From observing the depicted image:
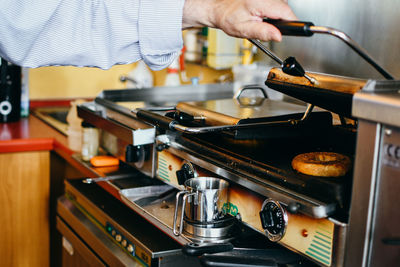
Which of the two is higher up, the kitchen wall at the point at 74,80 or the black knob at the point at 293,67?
the black knob at the point at 293,67

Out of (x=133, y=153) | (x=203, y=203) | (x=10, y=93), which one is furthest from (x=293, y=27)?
(x=10, y=93)

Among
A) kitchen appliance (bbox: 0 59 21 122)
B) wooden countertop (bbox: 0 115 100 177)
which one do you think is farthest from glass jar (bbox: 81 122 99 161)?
kitchen appliance (bbox: 0 59 21 122)

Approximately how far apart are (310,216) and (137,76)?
6.51ft

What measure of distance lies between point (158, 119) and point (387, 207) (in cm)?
65

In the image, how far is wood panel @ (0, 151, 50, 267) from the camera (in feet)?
6.98

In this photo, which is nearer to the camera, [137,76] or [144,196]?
[144,196]

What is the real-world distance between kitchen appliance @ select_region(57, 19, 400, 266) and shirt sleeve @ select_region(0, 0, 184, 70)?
0.72ft

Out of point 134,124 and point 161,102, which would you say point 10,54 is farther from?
point 161,102

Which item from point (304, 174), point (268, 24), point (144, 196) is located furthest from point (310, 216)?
point (144, 196)

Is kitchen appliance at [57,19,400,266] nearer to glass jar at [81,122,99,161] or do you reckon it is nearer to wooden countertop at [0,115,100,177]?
glass jar at [81,122,99,161]

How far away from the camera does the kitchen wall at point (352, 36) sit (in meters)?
1.42

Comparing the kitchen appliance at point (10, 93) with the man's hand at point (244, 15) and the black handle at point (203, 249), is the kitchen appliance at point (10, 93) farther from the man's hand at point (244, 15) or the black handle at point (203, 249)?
the black handle at point (203, 249)

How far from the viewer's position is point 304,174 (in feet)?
3.25

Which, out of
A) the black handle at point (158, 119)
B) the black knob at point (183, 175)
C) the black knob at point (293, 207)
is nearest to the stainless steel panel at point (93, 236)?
the black knob at point (183, 175)
